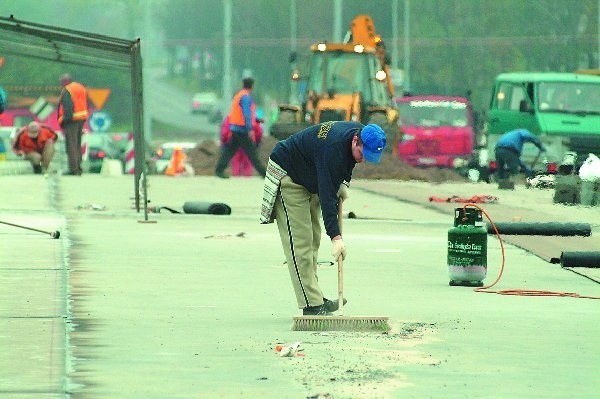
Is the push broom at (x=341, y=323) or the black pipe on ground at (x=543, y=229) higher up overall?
the push broom at (x=341, y=323)

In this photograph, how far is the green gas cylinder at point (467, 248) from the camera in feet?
49.6

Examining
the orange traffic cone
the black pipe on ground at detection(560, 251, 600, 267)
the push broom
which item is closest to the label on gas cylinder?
the black pipe on ground at detection(560, 251, 600, 267)

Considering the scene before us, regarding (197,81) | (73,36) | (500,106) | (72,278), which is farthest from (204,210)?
(197,81)

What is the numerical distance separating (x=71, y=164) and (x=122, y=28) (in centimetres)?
11972

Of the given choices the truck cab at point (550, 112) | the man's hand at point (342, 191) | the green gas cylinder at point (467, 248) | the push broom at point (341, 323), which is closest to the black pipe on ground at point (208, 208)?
the green gas cylinder at point (467, 248)

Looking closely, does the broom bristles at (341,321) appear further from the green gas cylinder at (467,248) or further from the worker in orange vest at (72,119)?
the worker in orange vest at (72,119)

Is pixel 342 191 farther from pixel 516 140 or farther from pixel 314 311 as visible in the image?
pixel 516 140

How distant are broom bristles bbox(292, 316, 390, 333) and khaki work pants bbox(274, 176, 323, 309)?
526 millimetres

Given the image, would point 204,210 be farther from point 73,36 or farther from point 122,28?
point 122,28

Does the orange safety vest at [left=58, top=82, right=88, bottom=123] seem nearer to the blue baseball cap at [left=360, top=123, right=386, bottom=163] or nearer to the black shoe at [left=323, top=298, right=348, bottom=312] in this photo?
the black shoe at [left=323, top=298, right=348, bottom=312]

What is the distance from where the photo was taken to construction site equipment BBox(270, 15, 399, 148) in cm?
3997

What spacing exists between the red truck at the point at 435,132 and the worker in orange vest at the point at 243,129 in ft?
40.8

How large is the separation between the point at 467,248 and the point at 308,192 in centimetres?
273

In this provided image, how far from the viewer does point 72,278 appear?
15203 millimetres
